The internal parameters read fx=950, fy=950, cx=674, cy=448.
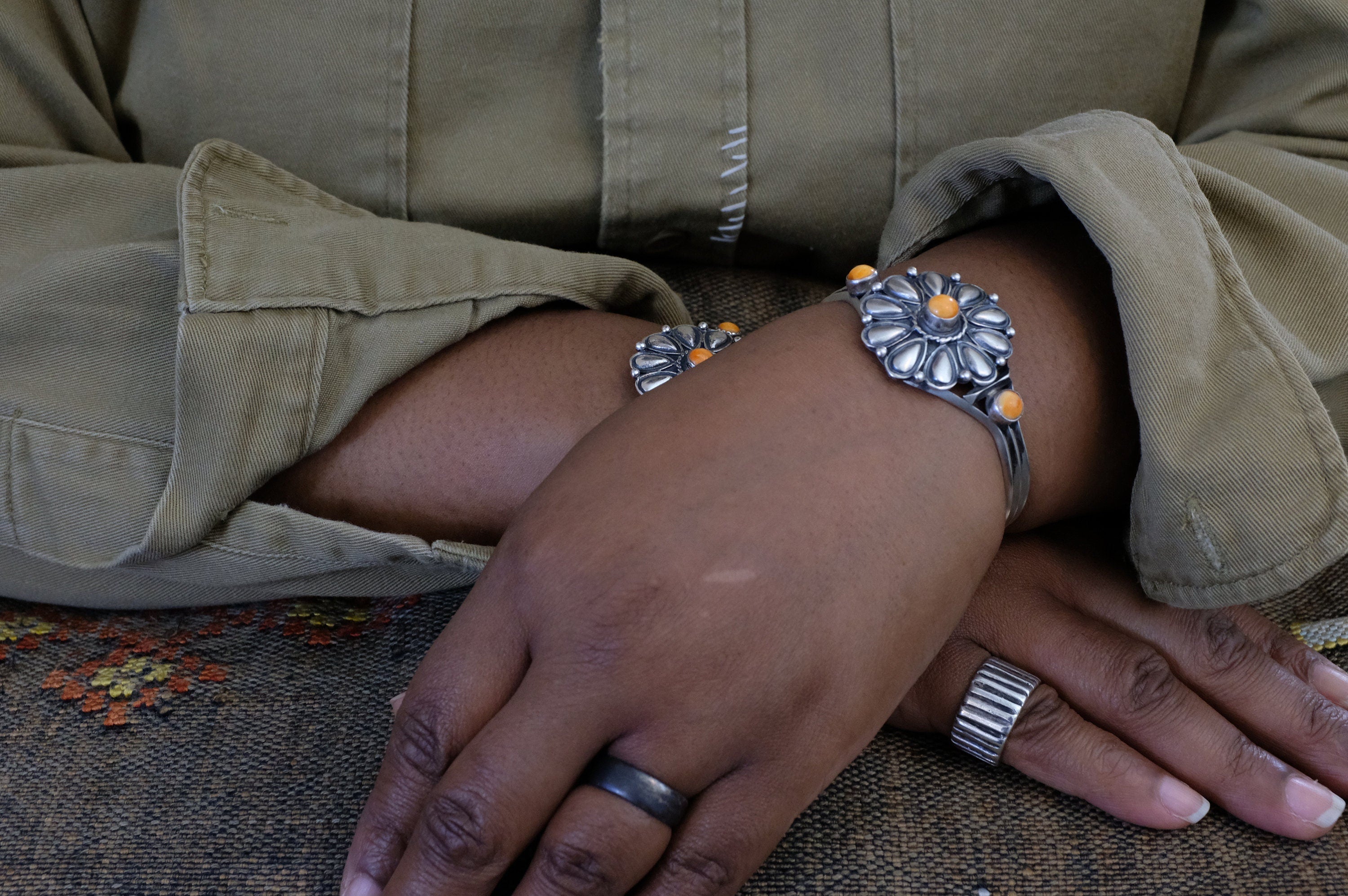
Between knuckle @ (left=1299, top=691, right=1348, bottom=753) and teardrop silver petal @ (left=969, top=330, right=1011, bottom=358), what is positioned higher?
teardrop silver petal @ (left=969, top=330, right=1011, bottom=358)

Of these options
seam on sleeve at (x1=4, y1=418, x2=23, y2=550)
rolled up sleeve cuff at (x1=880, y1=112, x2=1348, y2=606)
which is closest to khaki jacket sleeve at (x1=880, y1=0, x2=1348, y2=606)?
rolled up sleeve cuff at (x1=880, y1=112, x2=1348, y2=606)

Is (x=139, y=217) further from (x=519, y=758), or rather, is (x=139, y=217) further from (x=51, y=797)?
(x=519, y=758)

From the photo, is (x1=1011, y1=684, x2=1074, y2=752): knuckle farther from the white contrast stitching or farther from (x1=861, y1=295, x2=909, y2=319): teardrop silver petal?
the white contrast stitching

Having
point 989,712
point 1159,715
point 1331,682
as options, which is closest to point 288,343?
point 989,712

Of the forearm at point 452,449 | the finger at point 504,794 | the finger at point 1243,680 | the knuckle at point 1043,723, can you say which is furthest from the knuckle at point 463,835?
the finger at point 1243,680

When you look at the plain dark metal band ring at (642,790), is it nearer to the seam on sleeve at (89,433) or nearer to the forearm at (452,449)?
the forearm at (452,449)

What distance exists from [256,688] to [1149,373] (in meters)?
0.58

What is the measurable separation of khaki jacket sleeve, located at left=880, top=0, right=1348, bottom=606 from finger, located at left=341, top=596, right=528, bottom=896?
14.2 inches

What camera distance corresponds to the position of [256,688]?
2.04 feet

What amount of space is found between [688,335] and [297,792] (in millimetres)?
370

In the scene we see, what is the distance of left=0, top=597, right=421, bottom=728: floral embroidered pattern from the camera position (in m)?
0.62

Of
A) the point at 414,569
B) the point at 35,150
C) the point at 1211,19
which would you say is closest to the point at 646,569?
the point at 414,569

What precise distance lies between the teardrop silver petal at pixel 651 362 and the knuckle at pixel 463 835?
29cm

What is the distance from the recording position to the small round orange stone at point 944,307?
1.70 ft
